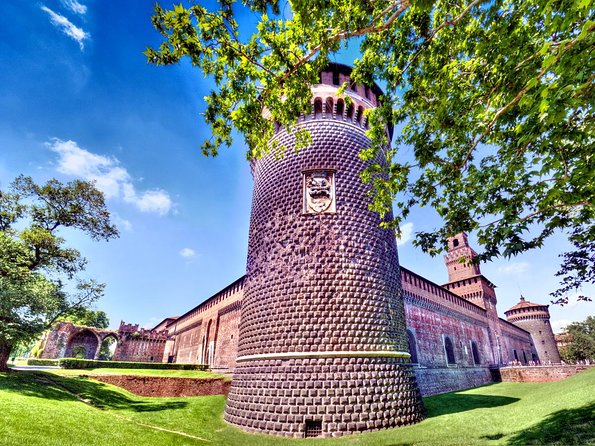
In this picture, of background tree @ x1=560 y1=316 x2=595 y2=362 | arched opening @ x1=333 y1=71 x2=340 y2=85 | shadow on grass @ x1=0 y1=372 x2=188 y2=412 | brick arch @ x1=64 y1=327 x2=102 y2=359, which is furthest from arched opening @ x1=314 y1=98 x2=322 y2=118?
background tree @ x1=560 y1=316 x2=595 y2=362

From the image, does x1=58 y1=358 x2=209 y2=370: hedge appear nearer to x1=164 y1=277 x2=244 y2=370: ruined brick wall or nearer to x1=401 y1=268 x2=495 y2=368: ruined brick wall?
x1=164 y1=277 x2=244 y2=370: ruined brick wall

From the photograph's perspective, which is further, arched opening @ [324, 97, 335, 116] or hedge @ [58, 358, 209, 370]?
hedge @ [58, 358, 209, 370]

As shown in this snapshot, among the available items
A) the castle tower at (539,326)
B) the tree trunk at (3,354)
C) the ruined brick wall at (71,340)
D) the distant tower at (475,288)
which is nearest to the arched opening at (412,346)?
the distant tower at (475,288)

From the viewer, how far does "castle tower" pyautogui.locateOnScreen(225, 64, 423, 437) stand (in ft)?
32.1

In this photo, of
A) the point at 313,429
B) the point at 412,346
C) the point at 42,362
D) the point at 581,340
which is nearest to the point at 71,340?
the point at 42,362

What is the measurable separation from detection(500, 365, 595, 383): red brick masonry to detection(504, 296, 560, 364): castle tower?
28.4m

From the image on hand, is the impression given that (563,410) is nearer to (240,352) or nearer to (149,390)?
(240,352)

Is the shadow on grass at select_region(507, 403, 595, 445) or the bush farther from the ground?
the bush

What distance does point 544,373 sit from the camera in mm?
28438

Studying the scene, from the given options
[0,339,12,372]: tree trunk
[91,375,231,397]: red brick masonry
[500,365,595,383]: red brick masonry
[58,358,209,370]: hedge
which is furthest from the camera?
[500,365,595,383]: red brick masonry

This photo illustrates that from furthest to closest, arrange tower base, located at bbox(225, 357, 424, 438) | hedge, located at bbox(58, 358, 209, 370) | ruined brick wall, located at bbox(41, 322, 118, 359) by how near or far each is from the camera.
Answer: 1. ruined brick wall, located at bbox(41, 322, 118, 359)
2. hedge, located at bbox(58, 358, 209, 370)
3. tower base, located at bbox(225, 357, 424, 438)

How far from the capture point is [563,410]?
8.73 metres

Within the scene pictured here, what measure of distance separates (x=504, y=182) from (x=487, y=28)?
3.56 meters

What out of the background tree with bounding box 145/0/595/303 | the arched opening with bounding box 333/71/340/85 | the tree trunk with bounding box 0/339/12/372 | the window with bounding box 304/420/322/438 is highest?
the arched opening with bounding box 333/71/340/85
